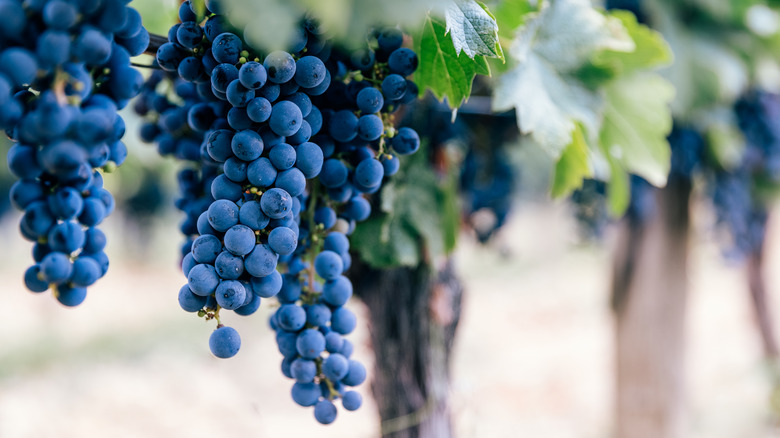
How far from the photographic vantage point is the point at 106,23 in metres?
0.48

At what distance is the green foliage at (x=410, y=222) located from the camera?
3.29 ft

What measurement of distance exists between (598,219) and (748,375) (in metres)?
3.01

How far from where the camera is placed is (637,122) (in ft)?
3.67

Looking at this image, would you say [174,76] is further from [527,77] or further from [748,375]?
[748,375]

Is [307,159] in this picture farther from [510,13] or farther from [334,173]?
[510,13]

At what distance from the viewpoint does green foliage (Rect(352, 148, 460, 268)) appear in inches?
39.4

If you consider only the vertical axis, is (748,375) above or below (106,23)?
below

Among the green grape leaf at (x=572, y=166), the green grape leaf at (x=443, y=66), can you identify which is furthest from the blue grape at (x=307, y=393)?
the green grape leaf at (x=572, y=166)

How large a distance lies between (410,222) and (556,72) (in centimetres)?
39

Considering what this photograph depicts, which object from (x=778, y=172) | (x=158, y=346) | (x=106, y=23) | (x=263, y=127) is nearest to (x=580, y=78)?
(x=263, y=127)

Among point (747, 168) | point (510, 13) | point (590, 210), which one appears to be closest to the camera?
point (510, 13)

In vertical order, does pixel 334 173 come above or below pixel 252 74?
below

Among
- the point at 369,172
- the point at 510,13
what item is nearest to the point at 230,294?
the point at 369,172

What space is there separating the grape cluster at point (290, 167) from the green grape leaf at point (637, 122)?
23.6 inches
